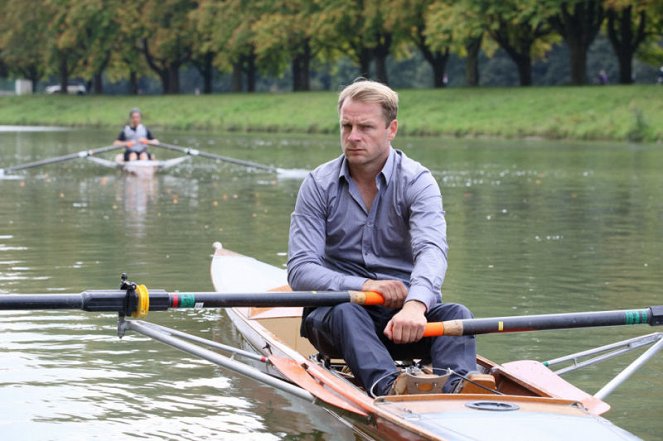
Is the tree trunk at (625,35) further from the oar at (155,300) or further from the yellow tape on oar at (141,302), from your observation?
the yellow tape on oar at (141,302)

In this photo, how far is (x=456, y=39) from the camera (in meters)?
55.1

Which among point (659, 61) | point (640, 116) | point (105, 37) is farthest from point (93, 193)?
point (105, 37)

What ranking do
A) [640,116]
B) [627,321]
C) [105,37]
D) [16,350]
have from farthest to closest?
[105,37] → [640,116] → [16,350] → [627,321]

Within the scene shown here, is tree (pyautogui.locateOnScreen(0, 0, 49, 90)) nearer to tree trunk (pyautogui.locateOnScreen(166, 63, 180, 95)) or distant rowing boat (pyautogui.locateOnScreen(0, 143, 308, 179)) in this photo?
tree trunk (pyautogui.locateOnScreen(166, 63, 180, 95))

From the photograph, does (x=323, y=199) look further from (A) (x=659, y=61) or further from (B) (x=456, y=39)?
(A) (x=659, y=61)

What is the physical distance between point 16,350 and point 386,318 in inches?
137

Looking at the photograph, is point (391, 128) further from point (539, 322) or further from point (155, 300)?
point (155, 300)

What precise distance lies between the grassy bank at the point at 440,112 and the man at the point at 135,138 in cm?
1735

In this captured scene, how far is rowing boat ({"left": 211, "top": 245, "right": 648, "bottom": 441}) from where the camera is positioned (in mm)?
6156

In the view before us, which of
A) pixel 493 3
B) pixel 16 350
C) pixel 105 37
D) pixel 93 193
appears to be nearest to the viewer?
pixel 16 350

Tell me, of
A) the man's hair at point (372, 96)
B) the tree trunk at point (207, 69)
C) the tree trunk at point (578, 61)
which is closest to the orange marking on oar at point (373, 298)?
the man's hair at point (372, 96)

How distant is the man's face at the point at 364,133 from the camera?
747cm

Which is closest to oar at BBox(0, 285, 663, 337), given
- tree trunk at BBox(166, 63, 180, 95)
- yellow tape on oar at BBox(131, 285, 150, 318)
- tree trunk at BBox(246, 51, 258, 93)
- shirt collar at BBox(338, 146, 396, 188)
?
yellow tape on oar at BBox(131, 285, 150, 318)

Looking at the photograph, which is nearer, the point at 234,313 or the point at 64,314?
the point at 234,313
